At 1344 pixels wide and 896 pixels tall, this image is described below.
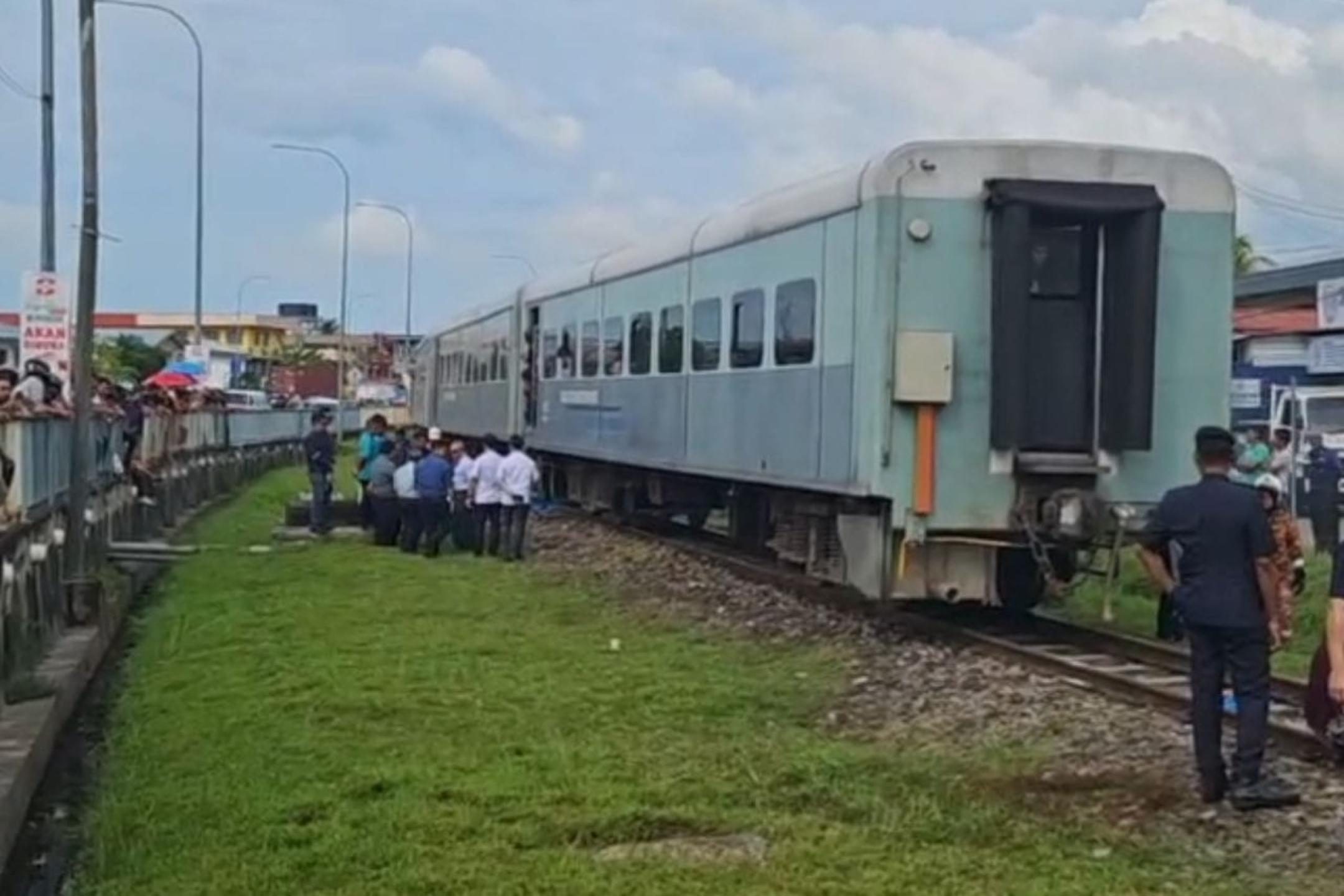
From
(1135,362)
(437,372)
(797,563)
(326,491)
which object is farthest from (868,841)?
(437,372)

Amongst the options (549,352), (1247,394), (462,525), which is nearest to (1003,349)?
(462,525)

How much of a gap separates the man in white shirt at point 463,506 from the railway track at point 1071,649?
4.78 m

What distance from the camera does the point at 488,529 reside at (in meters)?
24.5

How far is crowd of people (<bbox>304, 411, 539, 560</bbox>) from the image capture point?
78.5 ft

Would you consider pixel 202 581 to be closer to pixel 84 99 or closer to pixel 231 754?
pixel 84 99

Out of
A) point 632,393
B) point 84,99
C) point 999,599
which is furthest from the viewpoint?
point 632,393

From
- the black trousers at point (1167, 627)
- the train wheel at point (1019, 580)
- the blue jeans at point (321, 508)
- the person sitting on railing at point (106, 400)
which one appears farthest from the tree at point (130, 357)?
the black trousers at point (1167, 627)

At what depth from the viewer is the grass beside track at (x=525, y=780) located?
8.24m

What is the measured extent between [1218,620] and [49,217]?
807 inches

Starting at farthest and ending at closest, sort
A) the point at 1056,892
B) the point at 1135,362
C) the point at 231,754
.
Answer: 1. the point at 1135,362
2. the point at 231,754
3. the point at 1056,892

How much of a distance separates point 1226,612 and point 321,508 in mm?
19348

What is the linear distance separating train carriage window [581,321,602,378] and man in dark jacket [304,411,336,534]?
3.87 m

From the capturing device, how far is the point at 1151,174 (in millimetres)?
15000

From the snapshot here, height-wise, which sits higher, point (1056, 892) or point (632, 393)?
point (632, 393)
